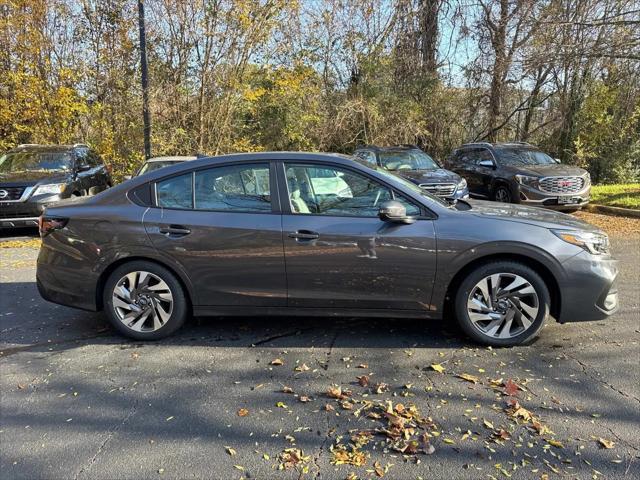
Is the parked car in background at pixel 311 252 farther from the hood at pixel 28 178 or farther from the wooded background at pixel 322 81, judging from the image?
the wooded background at pixel 322 81

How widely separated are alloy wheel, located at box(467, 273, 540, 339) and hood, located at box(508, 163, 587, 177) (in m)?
7.95

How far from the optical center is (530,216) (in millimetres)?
4234

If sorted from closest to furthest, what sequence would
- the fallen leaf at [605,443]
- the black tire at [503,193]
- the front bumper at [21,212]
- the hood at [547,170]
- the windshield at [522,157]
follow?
the fallen leaf at [605,443], the front bumper at [21,212], the hood at [547,170], the black tire at [503,193], the windshield at [522,157]

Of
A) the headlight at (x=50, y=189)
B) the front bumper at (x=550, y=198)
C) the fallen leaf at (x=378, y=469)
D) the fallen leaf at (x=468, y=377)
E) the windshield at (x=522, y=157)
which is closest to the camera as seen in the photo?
the fallen leaf at (x=378, y=469)

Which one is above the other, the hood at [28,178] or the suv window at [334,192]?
the hood at [28,178]

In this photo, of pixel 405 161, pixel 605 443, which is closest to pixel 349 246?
pixel 605 443

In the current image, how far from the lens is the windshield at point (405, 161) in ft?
36.9

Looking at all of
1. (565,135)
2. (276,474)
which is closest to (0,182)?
(276,474)

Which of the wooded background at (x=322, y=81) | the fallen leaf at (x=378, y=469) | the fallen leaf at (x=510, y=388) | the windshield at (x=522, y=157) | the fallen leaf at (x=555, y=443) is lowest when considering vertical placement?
the fallen leaf at (x=378, y=469)

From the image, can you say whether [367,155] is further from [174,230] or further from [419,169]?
[174,230]

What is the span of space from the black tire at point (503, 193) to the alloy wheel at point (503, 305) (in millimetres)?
7904

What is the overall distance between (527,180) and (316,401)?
30.6 feet

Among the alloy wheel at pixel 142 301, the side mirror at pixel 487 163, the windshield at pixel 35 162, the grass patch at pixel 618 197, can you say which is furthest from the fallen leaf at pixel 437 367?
the grass patch at pixel 618 197

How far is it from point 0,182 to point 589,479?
32.7ft
